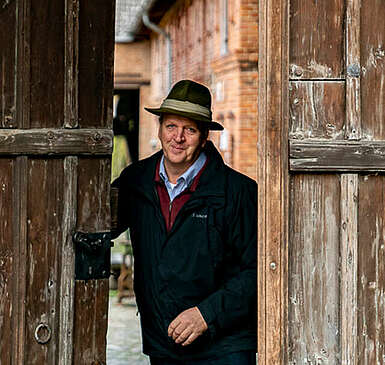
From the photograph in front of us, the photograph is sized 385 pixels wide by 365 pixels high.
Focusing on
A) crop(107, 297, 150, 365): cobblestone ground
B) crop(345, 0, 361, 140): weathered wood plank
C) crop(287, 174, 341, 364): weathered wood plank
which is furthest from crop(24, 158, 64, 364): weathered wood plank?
crop(107, 297, 150, 365): cobblestone ground

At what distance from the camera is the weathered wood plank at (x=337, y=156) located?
372 centimetres

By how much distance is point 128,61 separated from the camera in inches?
1004

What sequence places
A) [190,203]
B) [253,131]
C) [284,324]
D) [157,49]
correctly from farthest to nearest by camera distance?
[157,49]
[253,131]
[190,203]
[284,324]

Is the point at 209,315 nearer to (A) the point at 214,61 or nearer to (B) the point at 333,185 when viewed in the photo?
(B) the point at 333,185

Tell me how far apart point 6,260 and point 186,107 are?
115 cm

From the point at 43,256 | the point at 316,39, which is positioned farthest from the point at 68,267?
the point at 316,39

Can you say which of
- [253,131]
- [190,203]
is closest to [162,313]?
[190,203]

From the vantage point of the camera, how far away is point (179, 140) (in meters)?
4.40

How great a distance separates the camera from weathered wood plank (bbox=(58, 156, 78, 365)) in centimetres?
407

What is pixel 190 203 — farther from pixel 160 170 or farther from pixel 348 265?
pixel 348 265

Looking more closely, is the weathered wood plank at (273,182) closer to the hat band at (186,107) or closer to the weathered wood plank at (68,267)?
the hat band at (186,107)

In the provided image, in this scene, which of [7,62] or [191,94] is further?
[191,94]

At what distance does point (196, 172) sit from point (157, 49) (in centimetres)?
1977

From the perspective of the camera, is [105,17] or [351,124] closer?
[351,124]
